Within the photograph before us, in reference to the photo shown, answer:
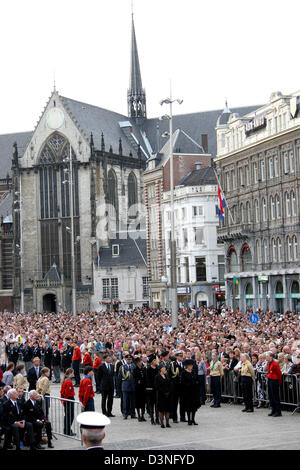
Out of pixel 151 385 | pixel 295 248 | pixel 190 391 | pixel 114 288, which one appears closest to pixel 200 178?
pixel 114 288

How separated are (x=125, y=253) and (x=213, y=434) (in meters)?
76.1

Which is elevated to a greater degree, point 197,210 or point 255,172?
point 255,172

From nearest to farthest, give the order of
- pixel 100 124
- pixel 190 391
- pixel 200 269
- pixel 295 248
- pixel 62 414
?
pixel 62 414 → pixel 190 391 → pixel 295 248 → pixel 200 269 → pixel 100 124

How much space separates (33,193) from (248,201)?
3751 cm

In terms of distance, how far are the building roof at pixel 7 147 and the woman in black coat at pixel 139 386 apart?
99.5 m

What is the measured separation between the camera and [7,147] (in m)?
123

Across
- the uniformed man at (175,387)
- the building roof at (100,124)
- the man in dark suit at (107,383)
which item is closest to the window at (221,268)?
the building roof at (100,124)

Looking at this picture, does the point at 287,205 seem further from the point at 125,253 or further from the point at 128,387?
the point at 128,387

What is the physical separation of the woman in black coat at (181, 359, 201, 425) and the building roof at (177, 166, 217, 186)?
192 ft

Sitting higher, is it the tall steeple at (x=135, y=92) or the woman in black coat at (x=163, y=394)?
the tall steeple at (x=135, y=92)

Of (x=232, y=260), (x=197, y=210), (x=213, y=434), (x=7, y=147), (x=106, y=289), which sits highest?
(x=7, y=147)

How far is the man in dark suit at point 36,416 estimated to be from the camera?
1822 centimetres

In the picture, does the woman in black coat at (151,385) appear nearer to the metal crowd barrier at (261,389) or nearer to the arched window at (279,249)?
the metal crowd barrier at (261,389)
